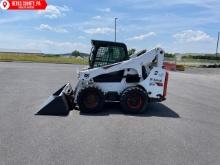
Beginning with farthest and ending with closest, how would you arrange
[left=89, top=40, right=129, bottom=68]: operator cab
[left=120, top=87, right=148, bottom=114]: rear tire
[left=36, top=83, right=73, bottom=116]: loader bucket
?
[left=89, top=40, right=129, bottom=68]: operator cab
[left=120, top=87, right=148, bottom=114]: rear tire
[left=36, top=83, right=73, bottom=116]: loader bucket

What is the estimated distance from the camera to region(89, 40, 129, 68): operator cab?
12.5m

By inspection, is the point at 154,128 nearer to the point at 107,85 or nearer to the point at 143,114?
the point at 143,114

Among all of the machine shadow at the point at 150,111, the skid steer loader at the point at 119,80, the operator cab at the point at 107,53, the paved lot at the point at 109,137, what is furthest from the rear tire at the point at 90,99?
the operator cab at the point at 107,53

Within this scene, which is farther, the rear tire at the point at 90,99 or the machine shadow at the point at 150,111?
the machine shadow at the point at 150,111

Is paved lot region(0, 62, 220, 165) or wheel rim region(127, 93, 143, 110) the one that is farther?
wheel rim region(127, 93, 143, 110)

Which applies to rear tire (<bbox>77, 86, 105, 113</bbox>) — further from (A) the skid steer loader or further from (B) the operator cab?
(B) the operator cab

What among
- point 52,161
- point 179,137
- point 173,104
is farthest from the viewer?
point 173,104

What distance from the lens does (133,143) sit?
823 centimetres

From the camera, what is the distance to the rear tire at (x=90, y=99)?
1174 centimetres

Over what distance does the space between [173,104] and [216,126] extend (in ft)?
13.7

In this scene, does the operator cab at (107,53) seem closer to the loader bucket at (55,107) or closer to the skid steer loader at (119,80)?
the skid steer loader at (119,80)

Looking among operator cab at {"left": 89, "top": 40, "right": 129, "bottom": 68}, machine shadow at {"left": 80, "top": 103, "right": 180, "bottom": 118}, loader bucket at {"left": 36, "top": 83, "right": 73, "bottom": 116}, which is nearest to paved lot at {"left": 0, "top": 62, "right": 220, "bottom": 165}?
machine shadow at {"left": 80, "top": 103, "right": 180, "bottom": 118}

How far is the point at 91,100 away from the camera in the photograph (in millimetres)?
11859

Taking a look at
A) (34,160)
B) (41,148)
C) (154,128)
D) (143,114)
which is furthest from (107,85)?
(34,160)
